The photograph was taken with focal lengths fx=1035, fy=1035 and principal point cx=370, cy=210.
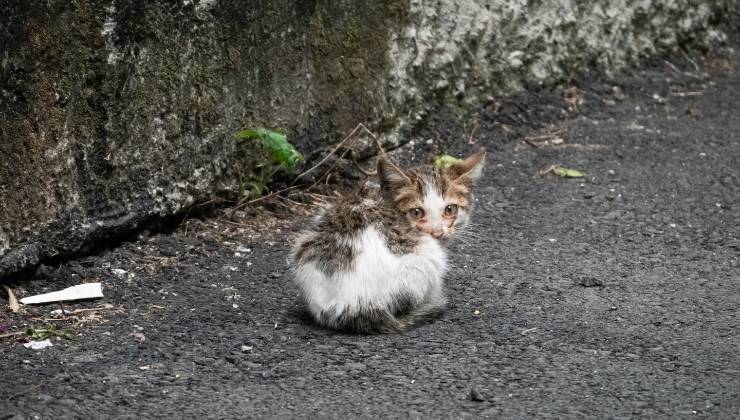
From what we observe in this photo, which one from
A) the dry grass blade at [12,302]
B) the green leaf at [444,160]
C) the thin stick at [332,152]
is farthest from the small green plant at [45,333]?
the green leaf at [444,160]

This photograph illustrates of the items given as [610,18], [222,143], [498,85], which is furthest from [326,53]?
[610,18]

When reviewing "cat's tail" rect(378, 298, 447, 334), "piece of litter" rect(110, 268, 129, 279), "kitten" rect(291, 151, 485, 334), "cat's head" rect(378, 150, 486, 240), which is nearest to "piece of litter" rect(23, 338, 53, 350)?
"piece of litter" rect(110, 268, 129, 279)

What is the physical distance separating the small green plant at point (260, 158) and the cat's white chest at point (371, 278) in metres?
1.27

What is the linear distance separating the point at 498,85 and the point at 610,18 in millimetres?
1203

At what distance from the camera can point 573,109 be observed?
726cm

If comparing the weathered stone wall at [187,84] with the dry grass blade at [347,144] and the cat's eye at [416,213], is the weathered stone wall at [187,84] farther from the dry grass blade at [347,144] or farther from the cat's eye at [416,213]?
the cat's eye at [416,213]

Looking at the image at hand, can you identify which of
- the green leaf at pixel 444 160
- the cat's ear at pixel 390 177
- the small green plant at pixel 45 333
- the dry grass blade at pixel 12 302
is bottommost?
the small green plant at pixel 45 333

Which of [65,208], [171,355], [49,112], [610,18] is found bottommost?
[171,355]

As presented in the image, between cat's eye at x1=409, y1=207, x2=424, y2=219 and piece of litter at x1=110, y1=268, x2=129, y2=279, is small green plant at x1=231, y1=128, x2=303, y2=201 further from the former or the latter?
cat's eye at x1=409, y1=207, x2=424, y2=219

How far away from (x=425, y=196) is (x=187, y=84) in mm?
1428

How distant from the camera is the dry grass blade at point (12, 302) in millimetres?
4414

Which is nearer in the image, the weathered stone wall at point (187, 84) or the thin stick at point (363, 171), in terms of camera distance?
the weathered stone wall at point (187, 84)

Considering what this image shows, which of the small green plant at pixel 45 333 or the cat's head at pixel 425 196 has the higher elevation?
the cat's head at pixel 425 196

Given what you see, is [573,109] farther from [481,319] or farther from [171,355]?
[171,355]
